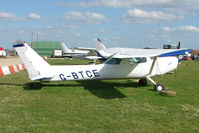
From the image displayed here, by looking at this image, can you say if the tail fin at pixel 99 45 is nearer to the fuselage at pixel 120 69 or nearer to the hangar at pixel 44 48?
the fuselage at pixel 120 69

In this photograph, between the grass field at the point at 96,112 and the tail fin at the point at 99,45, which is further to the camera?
the tail fin at the point at 99,45

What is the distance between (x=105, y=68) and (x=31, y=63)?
3.44 m

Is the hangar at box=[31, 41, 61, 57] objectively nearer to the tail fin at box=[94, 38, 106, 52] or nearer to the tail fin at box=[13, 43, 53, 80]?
the tail fin at box=[94, 38, 106, 52]

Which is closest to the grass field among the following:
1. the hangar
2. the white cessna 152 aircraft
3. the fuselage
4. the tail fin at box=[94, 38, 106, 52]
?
the white cessna 152 aircraft

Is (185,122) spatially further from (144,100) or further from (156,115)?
(144,100)

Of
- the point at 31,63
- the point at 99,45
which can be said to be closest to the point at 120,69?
the point at 31,63

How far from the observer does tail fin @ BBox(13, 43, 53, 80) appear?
29.7ft

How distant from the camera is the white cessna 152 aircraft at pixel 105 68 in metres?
9.17

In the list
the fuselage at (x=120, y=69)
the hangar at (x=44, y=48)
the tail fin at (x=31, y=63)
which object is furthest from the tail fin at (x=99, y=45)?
the hangar at (x=44, y=48)

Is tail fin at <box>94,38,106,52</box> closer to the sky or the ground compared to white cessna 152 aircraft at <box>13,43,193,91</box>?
closer to the sky

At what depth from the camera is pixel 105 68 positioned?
32.4 ft

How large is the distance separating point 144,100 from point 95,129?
3.44 meters

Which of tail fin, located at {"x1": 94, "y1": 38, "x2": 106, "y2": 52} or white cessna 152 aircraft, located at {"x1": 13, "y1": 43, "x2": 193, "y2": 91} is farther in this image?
tail fin, located at {"x1": 94, "y1": 38, "x2": 106, "y2": 52}

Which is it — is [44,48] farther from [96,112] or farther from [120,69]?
[96,112]
